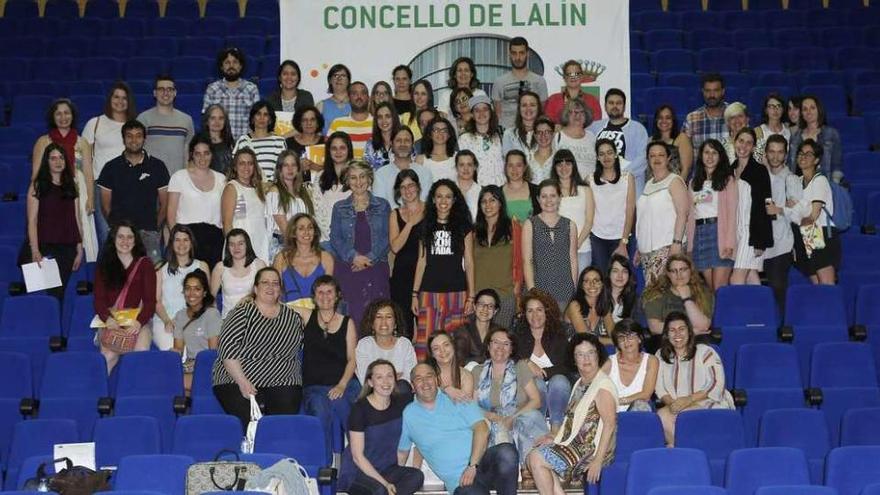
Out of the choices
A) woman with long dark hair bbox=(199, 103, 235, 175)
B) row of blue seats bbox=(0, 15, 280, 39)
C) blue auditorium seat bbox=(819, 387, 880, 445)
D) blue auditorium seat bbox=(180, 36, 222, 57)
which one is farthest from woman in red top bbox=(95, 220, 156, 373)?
row of blue seats bbox=(0, 15, 280, 39)

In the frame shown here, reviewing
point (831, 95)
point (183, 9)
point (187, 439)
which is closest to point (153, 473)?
point (187, 439)

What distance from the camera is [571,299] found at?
8719 mm

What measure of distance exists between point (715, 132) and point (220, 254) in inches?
130

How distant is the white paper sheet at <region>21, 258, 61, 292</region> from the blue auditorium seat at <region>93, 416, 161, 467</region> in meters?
1.95

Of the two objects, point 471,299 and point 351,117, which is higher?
point 351,117

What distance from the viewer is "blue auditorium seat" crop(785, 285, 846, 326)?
9109mm

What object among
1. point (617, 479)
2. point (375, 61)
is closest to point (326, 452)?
point (617, 479)

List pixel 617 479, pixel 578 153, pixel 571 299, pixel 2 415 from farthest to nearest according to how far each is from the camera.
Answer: pixel 578 153 → pixel 571 299 → pixel 2 415 → pixel 617 479

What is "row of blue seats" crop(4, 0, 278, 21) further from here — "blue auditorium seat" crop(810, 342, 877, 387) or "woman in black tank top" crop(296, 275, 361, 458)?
"blue auditorium seat" crop(810, 342, 877, 387)

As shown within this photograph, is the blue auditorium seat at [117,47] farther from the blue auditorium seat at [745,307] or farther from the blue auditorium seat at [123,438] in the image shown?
the blue auditorium seat at [745,307]

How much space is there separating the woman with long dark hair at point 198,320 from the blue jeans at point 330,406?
74 cm

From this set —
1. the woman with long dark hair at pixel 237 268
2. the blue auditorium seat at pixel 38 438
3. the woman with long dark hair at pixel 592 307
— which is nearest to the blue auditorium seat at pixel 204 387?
the woman with long dark hair at pixel 237 268

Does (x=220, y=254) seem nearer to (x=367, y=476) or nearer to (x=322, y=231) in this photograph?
(x=322, y=231)

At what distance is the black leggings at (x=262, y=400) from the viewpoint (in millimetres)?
7996
